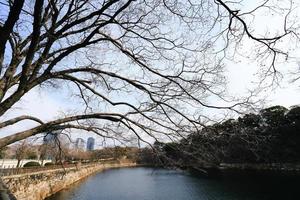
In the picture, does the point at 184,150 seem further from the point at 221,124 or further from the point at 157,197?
the point at 157,197

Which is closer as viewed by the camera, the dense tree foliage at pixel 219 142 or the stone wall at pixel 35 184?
the dense tree foliage at pixel 219 142

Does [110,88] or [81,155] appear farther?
[81,155]

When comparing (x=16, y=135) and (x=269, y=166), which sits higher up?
(x=269, y=166)

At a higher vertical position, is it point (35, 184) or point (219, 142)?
point (35, 184)

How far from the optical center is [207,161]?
5633 millimetres

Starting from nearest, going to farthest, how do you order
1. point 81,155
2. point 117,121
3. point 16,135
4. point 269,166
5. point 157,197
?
1. point 16,135
2. point 117,121
3. point 157,197
4. point 269,166
5. point 81,155

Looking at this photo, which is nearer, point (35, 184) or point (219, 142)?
point (219, 142)

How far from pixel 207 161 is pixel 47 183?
26508 millimetres

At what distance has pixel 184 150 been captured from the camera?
579 cm

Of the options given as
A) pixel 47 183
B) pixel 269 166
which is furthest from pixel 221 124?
pixel 269 166

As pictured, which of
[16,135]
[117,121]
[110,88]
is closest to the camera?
[16,135]

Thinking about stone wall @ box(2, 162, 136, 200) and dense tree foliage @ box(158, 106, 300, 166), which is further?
stone wall @ box(2, 162, 136, 200)

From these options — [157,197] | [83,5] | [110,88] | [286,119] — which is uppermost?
[286,119]

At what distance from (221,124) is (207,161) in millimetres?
Result: 678
